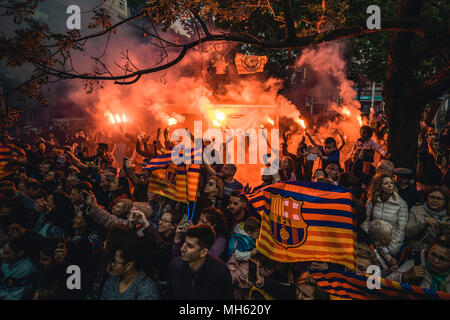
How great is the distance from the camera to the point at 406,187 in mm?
4488

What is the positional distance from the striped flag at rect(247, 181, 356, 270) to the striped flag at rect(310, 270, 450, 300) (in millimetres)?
396

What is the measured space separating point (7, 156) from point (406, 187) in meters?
8.01

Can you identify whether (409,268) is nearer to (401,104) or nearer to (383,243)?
(383,243)

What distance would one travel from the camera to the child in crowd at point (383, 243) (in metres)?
3.24

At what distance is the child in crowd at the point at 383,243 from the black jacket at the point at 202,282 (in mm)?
1741

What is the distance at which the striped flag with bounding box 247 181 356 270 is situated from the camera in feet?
10.7

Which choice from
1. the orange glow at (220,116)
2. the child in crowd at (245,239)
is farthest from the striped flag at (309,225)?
the orange glow at (220,116)

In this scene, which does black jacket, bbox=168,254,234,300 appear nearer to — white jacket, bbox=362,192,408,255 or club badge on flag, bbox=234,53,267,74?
white jacket, bbox=362,192,408,255

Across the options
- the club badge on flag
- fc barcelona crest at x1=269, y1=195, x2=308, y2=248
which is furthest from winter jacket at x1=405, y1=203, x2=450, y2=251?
the club badge on flag

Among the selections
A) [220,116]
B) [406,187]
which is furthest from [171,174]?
[220,116]

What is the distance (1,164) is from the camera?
6.41m

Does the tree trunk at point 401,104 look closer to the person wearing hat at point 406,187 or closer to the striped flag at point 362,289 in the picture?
the person wearing hat at point 406,187
